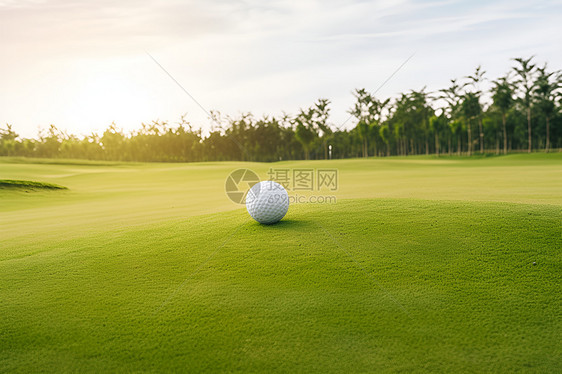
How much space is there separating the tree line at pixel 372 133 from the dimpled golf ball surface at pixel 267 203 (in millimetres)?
53700

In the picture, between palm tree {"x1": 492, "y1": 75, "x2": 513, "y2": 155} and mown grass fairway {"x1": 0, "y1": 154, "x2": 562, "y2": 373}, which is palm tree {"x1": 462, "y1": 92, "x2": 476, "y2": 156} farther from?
mown grass fairway {"x1": 0, "y1": 154, "x2": 562, "y2": 373}

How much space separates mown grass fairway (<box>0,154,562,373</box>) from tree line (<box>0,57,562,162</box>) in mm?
54414

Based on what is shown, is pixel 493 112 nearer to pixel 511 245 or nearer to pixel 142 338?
pixel 511 245

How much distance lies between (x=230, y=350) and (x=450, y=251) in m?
3.72

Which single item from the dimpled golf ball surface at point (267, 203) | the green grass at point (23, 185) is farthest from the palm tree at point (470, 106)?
the dimpled golf ball surface at point (267, 203)

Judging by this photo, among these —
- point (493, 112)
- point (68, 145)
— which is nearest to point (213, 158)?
point (68, 145)

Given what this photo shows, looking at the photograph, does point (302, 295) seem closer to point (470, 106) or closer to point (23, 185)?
point (23, 185)

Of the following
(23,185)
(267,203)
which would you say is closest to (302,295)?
(267,203)

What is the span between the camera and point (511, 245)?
586 cm

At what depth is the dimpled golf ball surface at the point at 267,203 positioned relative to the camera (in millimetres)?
7262

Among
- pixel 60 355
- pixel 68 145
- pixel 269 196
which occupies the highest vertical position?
pixel 68 145

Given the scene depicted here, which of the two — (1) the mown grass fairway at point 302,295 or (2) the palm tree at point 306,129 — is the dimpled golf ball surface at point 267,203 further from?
(2) the palm tree at point 306,129

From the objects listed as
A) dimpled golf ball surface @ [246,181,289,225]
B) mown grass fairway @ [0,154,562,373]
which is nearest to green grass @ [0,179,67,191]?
mown grass fairway @ [0,154,562,373]

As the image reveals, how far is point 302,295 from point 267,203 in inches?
107
